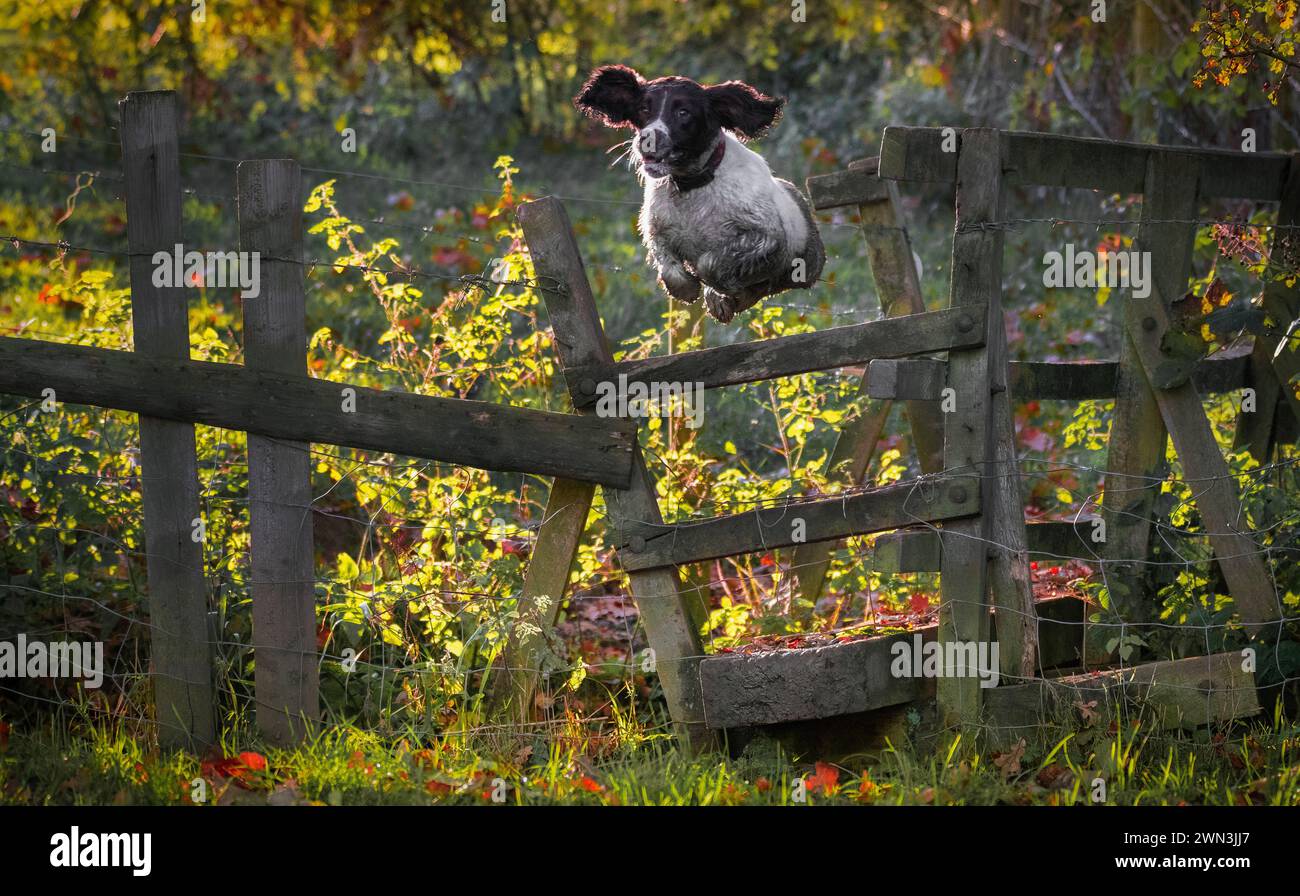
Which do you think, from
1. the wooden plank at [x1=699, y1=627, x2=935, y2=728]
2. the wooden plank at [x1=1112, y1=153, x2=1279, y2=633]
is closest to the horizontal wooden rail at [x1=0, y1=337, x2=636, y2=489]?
the wooden plank at [x1=699, y1=627, x2=935, y2=728]

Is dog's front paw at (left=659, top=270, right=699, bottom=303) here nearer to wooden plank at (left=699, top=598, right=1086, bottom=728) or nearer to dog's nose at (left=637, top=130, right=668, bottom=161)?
dog's nose at (left=637, top=130, right=668, bottom=161)

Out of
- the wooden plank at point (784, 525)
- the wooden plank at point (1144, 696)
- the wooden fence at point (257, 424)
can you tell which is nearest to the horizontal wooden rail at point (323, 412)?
the wooden fence at point (257, 424)

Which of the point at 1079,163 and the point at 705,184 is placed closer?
the point at 705,184

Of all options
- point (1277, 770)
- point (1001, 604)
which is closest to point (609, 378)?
point (1001, 604)

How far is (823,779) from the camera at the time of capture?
13.4 ft

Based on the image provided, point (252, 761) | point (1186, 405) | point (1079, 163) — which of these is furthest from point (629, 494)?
point (1186, 405)

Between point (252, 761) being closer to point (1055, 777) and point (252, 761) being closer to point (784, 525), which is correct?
point (784, 525)

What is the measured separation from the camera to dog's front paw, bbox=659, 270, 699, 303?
3422mm

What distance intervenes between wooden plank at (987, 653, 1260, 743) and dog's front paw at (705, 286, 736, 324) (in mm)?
1787

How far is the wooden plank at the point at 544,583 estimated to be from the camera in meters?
4.45

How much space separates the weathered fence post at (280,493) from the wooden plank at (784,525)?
1145 millimetres

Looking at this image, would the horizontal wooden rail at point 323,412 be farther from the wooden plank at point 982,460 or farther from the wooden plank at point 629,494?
the wooden plank at point 982,460

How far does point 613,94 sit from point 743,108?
34 cm
